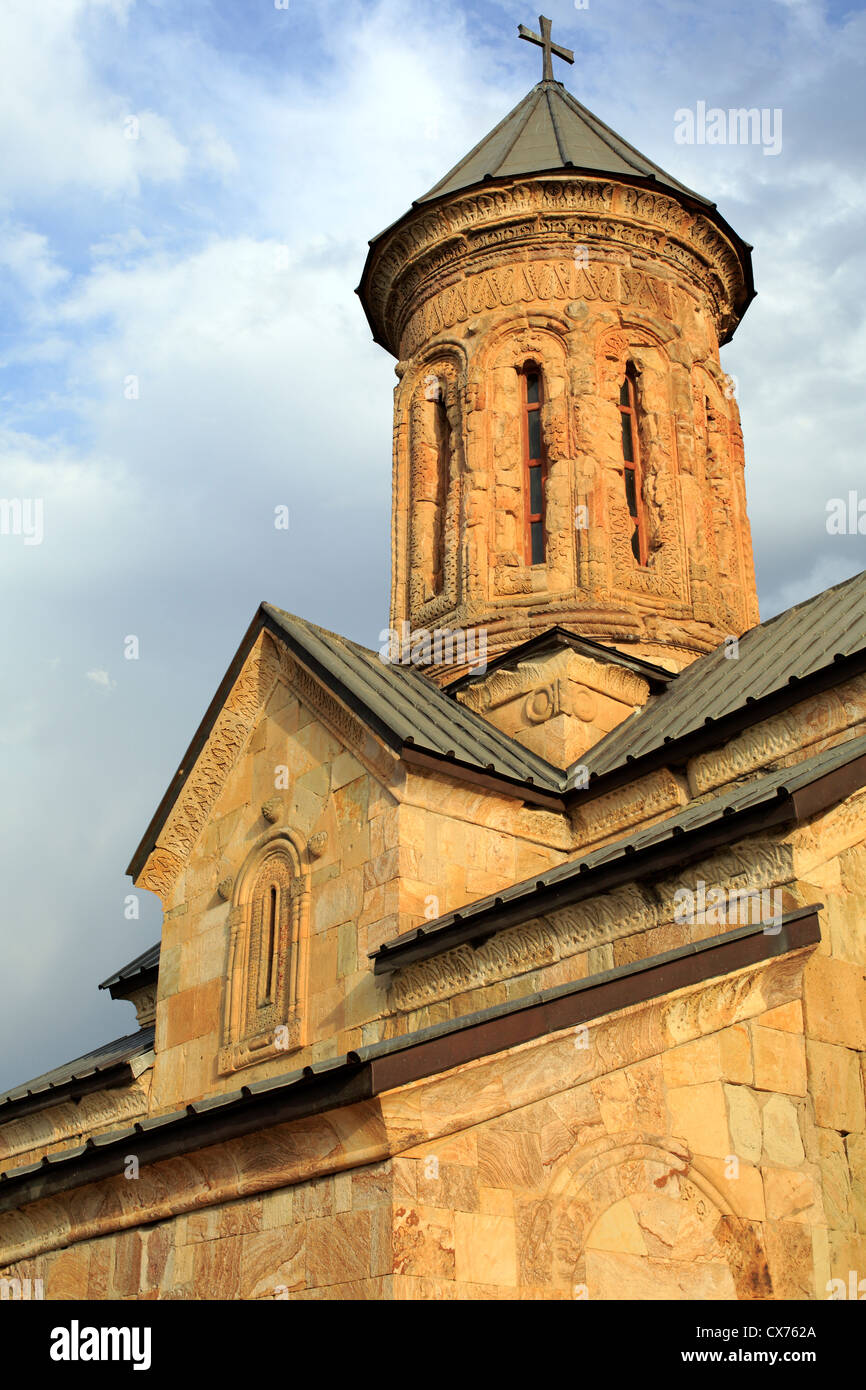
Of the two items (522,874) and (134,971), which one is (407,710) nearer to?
(522,874)

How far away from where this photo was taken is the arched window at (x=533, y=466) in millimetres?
11953

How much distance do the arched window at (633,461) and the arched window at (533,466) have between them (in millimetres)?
726

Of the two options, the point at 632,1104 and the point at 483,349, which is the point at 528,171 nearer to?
the point at 483,349

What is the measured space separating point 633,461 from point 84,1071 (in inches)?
268

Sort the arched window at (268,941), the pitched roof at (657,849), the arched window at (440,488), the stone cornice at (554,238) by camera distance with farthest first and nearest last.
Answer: the stone cornice at (554,238) < the arched window at (440,488) < the arched window at (268,941) < the pitched roof at (657,849)

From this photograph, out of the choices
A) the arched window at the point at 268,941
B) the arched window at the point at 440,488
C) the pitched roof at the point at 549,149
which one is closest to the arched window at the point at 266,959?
the arched window at the point at 268,941

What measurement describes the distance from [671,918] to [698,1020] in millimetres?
1245

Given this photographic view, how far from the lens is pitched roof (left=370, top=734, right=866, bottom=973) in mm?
6242

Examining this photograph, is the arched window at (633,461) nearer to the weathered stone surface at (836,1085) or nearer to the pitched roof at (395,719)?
the pitched roof at (395,719)

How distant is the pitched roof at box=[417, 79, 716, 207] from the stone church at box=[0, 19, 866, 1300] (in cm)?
6

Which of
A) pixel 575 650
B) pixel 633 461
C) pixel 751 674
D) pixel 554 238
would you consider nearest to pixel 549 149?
pixel 554 238

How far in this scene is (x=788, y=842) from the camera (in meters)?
6.25

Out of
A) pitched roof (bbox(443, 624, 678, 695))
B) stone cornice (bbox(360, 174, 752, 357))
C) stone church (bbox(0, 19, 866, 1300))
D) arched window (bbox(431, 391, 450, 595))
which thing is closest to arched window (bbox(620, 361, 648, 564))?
stone church (bbox(0, 19, 866, 1300))
